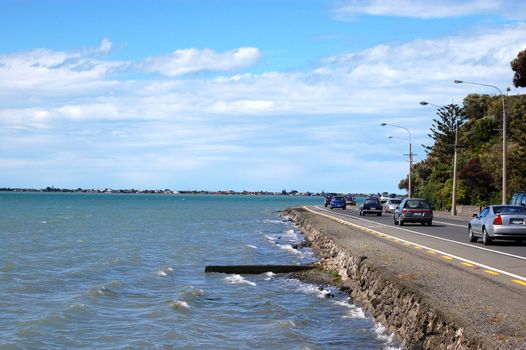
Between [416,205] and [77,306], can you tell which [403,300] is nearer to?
[77,306]

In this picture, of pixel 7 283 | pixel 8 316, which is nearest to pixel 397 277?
pixel 8 316

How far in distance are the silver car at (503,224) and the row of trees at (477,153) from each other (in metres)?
24.9

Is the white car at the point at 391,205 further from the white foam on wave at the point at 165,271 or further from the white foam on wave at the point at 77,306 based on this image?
the white foam on wave at the point at 77,306

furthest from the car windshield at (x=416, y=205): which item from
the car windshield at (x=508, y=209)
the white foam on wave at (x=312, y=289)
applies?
the white foam on wave at (x=312, y=289)

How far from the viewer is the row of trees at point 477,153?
63.6 metres

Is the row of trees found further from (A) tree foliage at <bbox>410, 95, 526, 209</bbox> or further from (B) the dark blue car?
(B) the dark blue car

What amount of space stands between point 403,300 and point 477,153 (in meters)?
71.5

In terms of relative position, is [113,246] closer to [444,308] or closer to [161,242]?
[161,242]

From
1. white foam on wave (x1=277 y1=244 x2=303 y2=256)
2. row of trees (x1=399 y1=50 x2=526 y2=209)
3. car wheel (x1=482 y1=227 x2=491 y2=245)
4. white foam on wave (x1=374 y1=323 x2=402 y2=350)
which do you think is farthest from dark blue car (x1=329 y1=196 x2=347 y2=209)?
white foam on wave (x1=374 y1=323 x2=402 y2=350)

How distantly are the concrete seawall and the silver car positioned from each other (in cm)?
361

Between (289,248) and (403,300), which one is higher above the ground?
(403,300)

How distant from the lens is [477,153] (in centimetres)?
8400

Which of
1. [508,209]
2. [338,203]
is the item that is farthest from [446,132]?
[508,209]

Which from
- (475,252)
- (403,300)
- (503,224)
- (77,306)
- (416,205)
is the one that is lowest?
(77,306)
